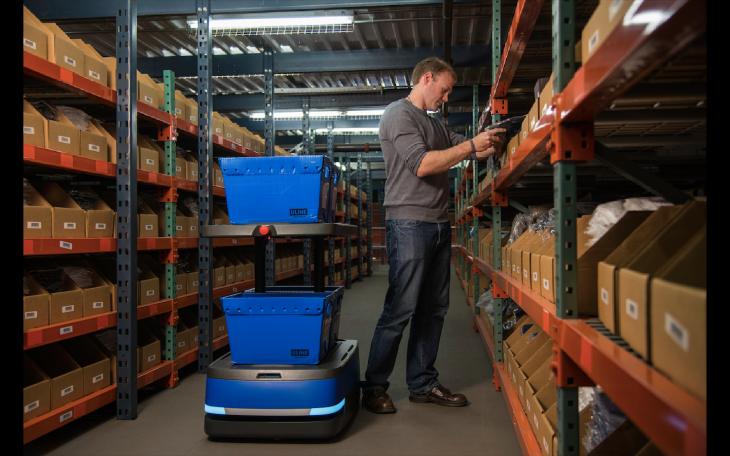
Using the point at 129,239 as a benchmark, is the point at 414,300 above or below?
below

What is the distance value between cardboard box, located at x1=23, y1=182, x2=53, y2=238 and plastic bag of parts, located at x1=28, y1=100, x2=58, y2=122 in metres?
0.38

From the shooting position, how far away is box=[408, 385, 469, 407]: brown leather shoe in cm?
282

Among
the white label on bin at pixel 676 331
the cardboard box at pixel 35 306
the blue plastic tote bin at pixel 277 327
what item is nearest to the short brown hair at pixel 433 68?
the blue plastic tote bin at pixel 277 327

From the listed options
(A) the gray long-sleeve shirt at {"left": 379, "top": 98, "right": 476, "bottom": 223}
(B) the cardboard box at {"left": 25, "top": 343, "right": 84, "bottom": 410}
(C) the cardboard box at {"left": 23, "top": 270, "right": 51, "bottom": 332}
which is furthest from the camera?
(A) the gray long-sleeve shirt at {"left": 379, "top": 98, "right": 476, "bottom": 223}

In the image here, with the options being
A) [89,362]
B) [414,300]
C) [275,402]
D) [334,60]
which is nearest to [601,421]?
[414,300]

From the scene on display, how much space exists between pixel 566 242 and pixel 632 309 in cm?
29

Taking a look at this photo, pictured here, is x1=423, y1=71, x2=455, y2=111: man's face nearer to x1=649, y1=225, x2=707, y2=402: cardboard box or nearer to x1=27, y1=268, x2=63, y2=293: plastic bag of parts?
x1=649, y1=225, x2=707, y2=402: cardboard box

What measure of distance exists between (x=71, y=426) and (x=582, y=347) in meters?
2.80

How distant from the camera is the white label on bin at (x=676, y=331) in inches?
29.6

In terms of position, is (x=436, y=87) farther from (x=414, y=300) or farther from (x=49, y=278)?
(x=49, y=278)

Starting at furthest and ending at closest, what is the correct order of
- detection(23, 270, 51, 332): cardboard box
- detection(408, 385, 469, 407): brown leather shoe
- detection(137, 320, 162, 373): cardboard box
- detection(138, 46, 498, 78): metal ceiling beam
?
1. detection(138, 46, 498, 78): metal ceiling beam
2. detection(137, 320, 162, 373): cardboard box
3. detection(408, 385, 469, 407): brown leather shoe
4. detection(23, 270, 51, 332): cardboard box

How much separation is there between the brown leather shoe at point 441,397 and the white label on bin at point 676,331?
7.15ft

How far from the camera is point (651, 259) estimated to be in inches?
40.4

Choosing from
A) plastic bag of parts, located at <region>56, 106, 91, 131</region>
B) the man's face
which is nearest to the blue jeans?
the man's face
